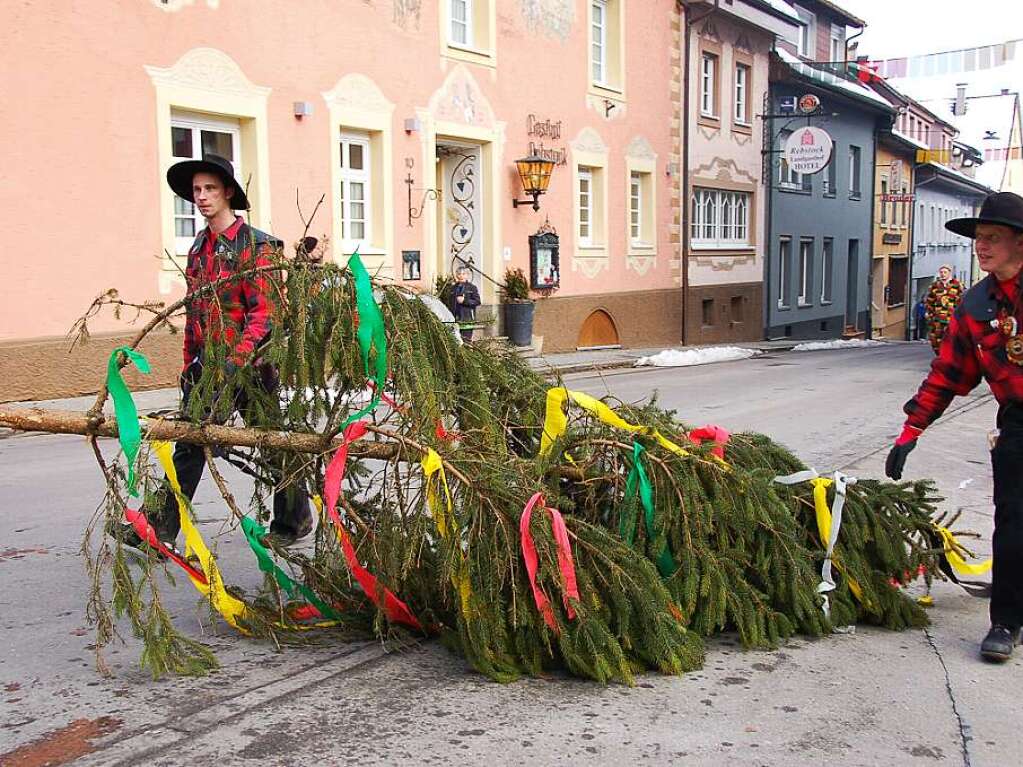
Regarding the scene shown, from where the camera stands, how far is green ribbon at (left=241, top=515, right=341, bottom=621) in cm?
439

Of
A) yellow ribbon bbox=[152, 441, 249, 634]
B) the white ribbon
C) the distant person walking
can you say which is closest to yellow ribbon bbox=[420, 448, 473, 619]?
yellow ribbon bbox=[152, 441, 249, 634]

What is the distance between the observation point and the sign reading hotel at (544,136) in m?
20.3

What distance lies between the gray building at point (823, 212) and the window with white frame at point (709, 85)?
8.10 ft

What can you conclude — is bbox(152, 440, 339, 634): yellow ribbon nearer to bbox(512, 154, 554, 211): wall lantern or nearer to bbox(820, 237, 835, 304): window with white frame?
bbox(512, 154, 554, 211): wall lantern

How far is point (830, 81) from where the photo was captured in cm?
3256

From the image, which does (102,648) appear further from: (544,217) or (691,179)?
(691,179)

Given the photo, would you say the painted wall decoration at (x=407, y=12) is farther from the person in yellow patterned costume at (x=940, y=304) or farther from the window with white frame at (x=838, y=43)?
the window with white frame at (x=838, y=43)

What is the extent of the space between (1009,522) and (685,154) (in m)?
22.2

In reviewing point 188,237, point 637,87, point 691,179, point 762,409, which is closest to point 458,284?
point 188,237

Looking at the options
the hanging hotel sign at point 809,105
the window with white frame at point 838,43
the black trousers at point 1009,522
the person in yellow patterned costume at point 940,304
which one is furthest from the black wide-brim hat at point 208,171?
the window with white frame at point 838,43

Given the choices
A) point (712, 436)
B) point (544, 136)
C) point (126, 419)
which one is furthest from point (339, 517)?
point (544, 136)

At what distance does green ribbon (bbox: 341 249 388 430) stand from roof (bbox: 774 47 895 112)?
92.1 feet

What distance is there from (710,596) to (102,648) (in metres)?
2.35

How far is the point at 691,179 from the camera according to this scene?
26.0m
